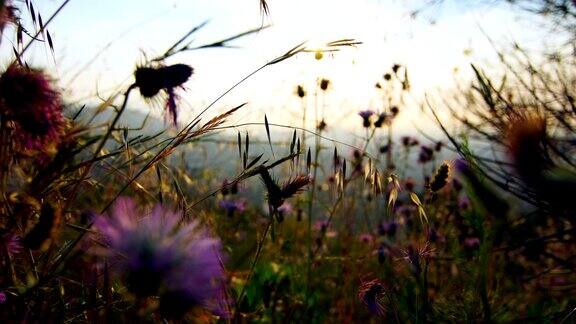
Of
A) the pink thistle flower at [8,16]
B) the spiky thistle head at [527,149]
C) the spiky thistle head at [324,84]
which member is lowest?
the spiky thistle head at [527,149]

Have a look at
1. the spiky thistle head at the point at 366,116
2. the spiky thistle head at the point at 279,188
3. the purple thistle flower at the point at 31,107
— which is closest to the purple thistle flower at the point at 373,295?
the spiky thistle head at the point at 279,188

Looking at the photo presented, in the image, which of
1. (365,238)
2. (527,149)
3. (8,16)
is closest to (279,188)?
(527,149)

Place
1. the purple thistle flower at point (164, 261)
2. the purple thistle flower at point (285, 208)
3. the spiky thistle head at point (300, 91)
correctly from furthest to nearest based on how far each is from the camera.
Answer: the purple thistle flower at point (285, 208) → the spiky thistle head at point (300, 91) → the purple thistle flower at point (164, 261)

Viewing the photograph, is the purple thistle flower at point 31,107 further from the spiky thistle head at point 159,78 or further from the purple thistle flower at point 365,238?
the purple thistle flower at point 365,238

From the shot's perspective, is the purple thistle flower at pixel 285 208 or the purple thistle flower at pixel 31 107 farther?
the purple thistle flower at pixel 285 208

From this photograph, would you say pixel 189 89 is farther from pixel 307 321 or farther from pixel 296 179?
pixel 307 321

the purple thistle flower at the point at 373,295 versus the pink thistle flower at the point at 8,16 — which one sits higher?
the pink thistle flower at the point at 8,16

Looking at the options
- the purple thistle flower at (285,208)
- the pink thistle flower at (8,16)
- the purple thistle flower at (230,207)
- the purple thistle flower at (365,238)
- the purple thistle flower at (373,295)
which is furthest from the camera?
the purple thistle flower at (365,238)

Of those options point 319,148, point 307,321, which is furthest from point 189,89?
point 319,148
